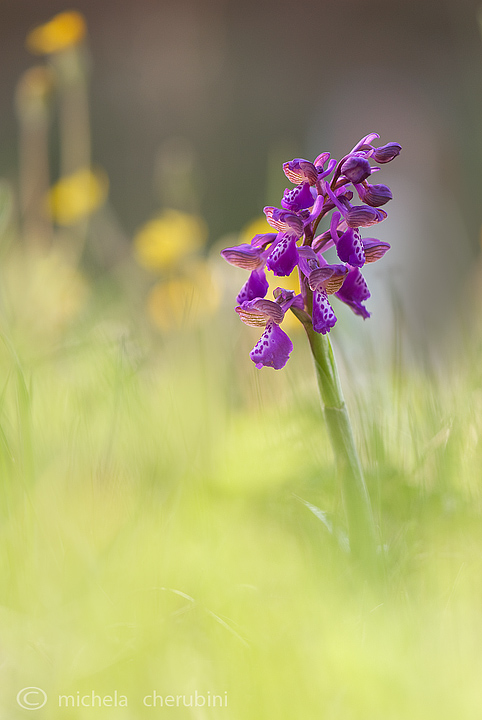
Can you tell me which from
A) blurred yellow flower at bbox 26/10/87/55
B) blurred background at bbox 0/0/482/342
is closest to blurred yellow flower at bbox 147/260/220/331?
blurred yellow flower at bbox 26/10/87/55

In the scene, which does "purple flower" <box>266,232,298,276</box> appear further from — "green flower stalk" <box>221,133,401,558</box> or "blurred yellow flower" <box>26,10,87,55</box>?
"blurred yellow flower" <box>26,10,87,55</box>

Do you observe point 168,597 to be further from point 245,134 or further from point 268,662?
point 245,134

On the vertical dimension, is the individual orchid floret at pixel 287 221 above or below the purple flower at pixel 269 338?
above

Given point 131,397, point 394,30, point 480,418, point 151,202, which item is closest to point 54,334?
point 131,397

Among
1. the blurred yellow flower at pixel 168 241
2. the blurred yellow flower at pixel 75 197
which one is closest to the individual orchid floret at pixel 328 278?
the blurred yellow flower at pixel 168 241

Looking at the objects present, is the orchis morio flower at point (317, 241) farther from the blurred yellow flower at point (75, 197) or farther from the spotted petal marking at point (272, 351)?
the blurred yellow flower at point (75, 197)

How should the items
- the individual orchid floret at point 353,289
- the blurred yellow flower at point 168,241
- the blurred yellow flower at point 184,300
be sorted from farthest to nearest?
the blurred yellow flower at point 168,241 < the blurred yellow flower at point 184,300 < the individual orchid floret at point 353,289
